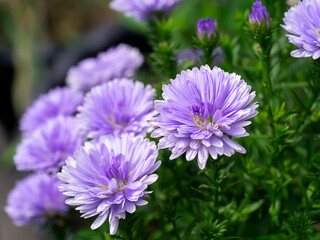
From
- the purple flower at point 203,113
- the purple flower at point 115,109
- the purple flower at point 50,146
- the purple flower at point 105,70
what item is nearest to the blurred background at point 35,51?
the purple flower at point 105,70

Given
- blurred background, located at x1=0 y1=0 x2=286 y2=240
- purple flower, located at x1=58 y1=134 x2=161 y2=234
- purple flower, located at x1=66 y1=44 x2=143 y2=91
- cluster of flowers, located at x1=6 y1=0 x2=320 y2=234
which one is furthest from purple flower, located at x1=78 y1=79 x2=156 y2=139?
blurred background, located at x1=0 y1=0 x2=286 y2=240

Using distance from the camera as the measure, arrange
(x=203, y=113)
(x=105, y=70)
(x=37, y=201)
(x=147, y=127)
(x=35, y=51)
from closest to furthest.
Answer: (x=203, y=113), (x=147, y=127), (x=37, y=201), (x=105, y=70), (x=35, y=51)

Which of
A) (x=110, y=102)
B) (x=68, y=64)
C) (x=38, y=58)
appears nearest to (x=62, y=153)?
(x=110, y=102)

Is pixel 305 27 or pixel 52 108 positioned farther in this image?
pixel 52 108

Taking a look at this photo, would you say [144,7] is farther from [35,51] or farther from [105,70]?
[35,51]

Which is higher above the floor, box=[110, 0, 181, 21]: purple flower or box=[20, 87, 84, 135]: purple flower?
box=[110, 0, 181, 21]: purple flower

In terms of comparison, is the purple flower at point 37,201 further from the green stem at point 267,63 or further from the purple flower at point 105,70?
the green stem at point 267,63

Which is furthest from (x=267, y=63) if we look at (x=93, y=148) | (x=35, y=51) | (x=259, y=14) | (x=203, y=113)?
(x=35, y=51)

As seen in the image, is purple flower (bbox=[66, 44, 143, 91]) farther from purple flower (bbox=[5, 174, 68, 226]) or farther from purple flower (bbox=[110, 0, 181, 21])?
purple flower (bbox=[5, 174, 68, 226])
